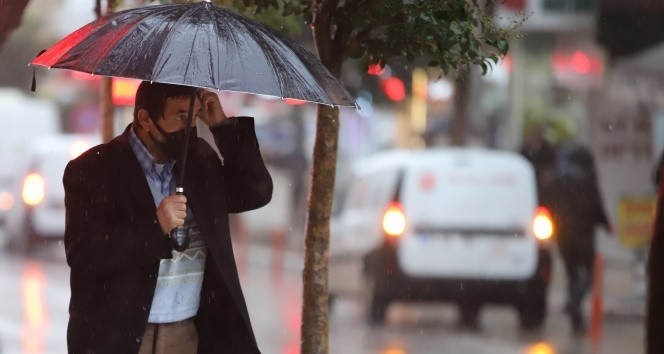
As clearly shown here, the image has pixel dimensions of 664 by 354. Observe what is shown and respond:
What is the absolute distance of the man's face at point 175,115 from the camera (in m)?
4.28

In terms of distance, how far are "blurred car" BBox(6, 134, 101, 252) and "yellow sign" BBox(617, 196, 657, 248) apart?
819 centimetres

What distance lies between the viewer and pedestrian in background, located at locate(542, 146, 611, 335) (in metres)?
13.5

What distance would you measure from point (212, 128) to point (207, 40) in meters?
0.33

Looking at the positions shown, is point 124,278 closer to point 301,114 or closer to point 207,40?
point 207,40

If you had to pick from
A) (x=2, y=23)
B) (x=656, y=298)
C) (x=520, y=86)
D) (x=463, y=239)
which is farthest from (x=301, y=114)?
(x=656, y=298)

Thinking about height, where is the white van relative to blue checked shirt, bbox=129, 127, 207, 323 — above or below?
below

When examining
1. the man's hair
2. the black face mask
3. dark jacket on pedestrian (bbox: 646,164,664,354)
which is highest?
the man's hair

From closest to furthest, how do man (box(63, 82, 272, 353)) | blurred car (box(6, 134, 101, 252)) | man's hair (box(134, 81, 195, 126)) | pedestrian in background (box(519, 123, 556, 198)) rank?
man (box(63, 82, 272, 353)), man's hair (box(134, 81, 195, 126)), pedestrian in background (box(519, 123, 556, 198)), blurred car (box(6, 134, 101, 252))

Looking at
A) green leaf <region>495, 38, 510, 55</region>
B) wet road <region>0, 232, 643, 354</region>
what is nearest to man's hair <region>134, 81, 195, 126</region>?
green leaf <region>495, 38, 510, 55</region>

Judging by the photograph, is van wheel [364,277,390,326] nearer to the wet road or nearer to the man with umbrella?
the wet road

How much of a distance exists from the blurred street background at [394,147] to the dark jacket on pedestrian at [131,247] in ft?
3.36

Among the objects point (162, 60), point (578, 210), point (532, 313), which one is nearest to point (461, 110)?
point (578, 210)

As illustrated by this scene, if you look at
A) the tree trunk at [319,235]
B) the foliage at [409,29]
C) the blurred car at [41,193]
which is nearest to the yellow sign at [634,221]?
the blurred car at [41,193]

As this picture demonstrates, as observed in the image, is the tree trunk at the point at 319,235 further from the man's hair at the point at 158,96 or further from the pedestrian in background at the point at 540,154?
the pedestrian in background at the point at 540,154
